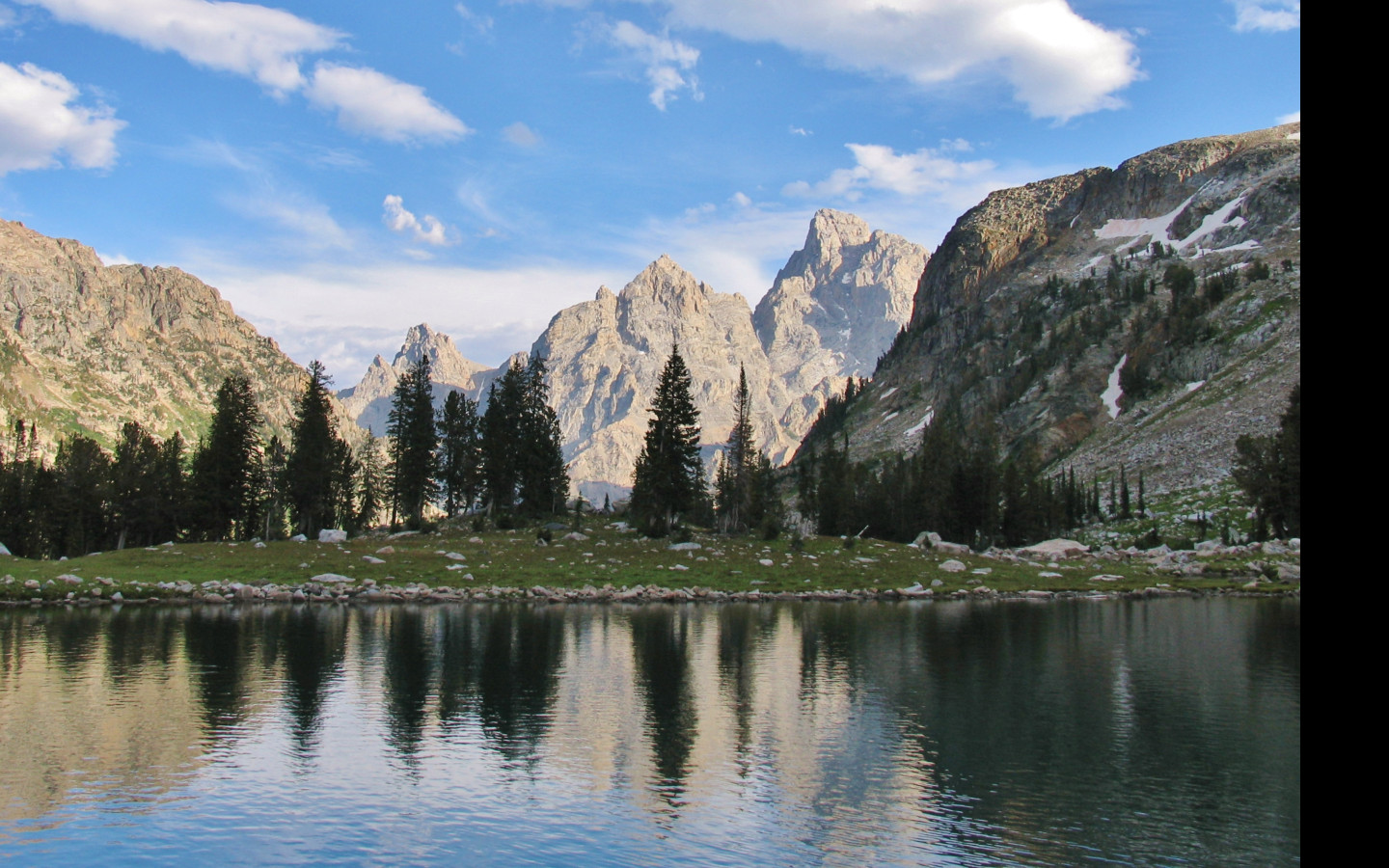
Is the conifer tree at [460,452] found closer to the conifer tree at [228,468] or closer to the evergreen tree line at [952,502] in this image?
the conifer tree at [228,468]

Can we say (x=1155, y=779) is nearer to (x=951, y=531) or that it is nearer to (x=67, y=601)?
(x=67, y=601)

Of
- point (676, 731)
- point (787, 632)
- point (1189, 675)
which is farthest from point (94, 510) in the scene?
point (1189, 675)

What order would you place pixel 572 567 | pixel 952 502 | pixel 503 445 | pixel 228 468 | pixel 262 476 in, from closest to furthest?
pixel 572 567
pixel 228 468
pixel 503 445
pixel 262 476
pixel 952 502

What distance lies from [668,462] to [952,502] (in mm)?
46038

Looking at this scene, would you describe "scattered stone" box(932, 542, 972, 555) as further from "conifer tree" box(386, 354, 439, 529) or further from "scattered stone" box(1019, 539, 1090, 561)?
"conifer tree" box(386, 354, 439, 529)

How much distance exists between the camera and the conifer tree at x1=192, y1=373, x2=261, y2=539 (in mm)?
103188

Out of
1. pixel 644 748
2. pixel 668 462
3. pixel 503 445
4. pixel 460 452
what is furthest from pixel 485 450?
pixel 644 748

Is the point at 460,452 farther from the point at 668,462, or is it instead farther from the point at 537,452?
the point at 668,462

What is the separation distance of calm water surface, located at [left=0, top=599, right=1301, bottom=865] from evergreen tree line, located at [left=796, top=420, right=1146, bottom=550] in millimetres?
67988

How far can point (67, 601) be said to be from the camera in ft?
215

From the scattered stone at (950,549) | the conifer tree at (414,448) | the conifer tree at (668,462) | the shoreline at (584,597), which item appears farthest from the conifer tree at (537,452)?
the scattered stone at (950,549)

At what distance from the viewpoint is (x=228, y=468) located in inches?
4067
